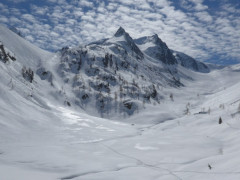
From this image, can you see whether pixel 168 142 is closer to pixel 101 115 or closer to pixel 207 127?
pixel 207 127

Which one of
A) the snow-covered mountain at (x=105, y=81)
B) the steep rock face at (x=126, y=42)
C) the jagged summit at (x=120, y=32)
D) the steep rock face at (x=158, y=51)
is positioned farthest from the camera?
the steep rock face at (x=158, y=51)

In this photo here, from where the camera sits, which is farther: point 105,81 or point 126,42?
point 126,42

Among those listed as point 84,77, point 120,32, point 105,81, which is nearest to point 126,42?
point 120,32

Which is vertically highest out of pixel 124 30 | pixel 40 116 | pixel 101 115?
pixel 124 30

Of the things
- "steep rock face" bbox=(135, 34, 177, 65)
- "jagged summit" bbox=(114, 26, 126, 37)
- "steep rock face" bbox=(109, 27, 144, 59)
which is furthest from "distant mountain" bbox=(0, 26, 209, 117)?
"steep rock face" bbox=(135, 34, 177, 65)

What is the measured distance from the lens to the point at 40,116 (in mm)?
14828

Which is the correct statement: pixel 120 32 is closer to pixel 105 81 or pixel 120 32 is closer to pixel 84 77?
pixel 105 81

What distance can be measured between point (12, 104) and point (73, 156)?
8559 millimetres

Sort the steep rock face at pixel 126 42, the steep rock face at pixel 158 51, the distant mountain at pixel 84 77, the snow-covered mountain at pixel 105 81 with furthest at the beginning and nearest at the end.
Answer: the steep rock face at pixel 158 51, the steep rock face at pixel 126 42, the snow-covered mountain at pixel 105 81, the distant mountain at pixel 84 77

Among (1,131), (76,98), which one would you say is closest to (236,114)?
(1,131)

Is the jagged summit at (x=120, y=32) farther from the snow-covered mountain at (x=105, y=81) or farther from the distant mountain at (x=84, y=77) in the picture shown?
the distant mountain at (x=84, y=77)

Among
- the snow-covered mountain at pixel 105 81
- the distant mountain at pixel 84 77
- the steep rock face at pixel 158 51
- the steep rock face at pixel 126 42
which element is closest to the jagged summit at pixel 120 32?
the steep rock face at pixel 126 42

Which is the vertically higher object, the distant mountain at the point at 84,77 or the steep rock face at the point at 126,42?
the steep rock face at the point at 126,42

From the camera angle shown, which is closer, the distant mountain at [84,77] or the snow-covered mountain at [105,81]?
the distant mountain at [84,77]
